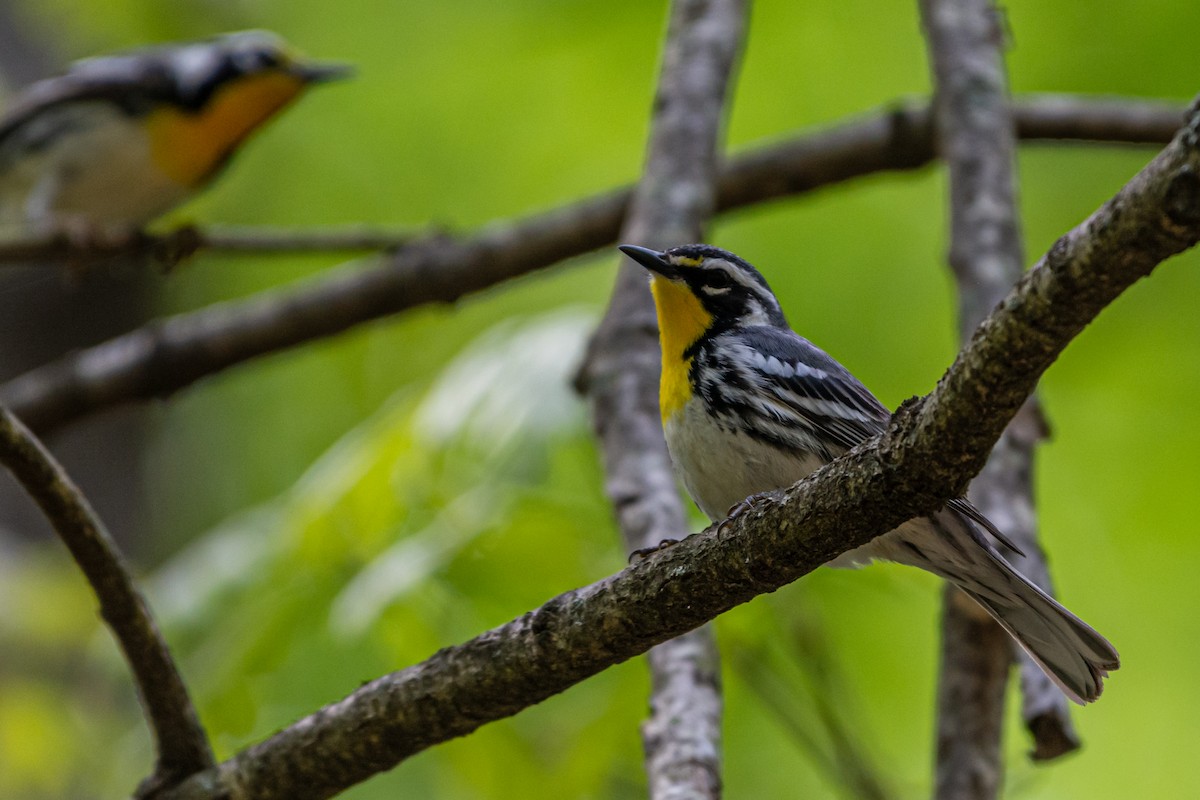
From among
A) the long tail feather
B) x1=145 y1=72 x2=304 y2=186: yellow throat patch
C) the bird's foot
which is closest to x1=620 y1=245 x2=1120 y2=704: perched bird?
the long tail feather

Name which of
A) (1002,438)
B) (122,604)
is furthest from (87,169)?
(1002,438)

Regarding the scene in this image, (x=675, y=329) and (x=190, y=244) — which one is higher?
(x=190, y=244)

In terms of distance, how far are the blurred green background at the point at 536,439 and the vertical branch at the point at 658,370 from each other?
0.84ft

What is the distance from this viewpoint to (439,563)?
3.94 m

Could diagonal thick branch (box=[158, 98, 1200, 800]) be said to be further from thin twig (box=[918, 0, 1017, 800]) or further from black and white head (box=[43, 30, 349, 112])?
black and white head (box=[43, 30, 349, 112])

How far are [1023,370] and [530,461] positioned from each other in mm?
2398

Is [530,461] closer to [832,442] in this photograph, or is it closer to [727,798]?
[832,442]

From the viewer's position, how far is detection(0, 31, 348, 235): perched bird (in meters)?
7.14

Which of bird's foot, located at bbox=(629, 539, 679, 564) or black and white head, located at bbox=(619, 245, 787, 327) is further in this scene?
black and white head, located at bbox=(619, 245, 787, 327)

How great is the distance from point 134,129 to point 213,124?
0.46 meters

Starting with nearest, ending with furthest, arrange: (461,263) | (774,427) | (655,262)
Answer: (774,427), (655,262), (461,263)

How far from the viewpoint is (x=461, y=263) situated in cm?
A: 603

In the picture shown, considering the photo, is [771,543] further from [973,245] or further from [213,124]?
[213,124]

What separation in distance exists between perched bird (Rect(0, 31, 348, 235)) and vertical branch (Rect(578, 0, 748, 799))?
98.3 inches
